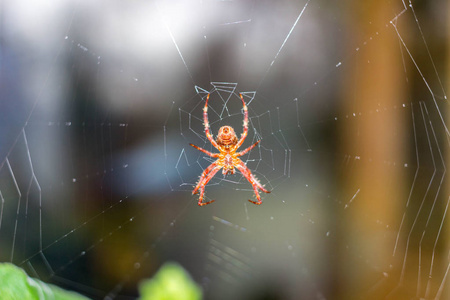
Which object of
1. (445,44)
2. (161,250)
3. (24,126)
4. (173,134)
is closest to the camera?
(24,126)

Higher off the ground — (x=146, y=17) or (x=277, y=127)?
(x=146, y=17)

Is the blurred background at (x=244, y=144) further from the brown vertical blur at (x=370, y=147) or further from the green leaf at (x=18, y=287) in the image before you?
the green leaf at (x=18, y=287)

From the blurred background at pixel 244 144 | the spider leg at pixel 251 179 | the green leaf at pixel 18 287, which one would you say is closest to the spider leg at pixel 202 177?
the spider leg at pixel 251 179

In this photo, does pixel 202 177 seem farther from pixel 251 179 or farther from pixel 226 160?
pixel 251 179

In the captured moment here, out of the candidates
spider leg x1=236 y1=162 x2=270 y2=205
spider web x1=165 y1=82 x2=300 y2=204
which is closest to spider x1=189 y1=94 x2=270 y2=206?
spider leg x1=236 y1=162 x2=270 y2=205

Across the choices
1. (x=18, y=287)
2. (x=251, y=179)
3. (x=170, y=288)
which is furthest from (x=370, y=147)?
(x=18, y=287)

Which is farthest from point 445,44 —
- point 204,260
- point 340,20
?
point 204,260

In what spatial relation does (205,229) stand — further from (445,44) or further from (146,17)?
(445,44)
